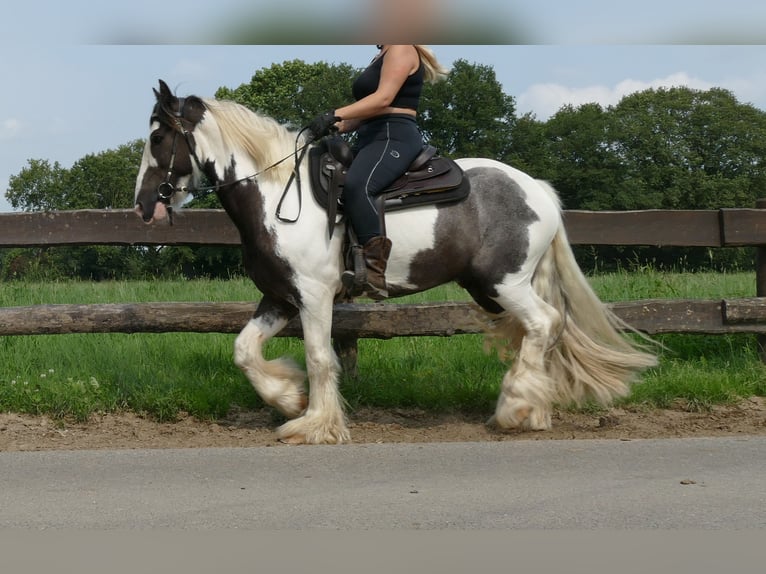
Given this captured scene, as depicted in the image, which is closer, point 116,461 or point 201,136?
point 116,461

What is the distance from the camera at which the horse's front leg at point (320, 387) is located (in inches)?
232

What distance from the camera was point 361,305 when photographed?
7.18m

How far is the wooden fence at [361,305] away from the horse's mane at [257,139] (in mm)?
1121

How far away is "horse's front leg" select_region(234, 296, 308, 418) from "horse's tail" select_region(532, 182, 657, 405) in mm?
1788

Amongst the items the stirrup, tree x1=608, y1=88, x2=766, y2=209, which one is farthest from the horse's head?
tree x1=608, y1=88, x2=766, y2=209

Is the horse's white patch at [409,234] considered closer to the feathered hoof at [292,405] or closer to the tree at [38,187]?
the feathered hoof at [292,405]

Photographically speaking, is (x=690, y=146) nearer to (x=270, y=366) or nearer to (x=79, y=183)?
(x=79, y=183)

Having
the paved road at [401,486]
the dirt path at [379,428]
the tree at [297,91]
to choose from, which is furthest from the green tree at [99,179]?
the paved road at [401,486]

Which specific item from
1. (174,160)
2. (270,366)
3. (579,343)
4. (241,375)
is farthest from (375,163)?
(241,375)

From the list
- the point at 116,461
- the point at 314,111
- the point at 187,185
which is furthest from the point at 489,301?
the point at 314,111

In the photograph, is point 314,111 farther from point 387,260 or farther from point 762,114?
point 387,260

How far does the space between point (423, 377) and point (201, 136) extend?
2.59 m

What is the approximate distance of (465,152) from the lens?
46.4 meters

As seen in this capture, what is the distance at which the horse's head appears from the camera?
6004mm
